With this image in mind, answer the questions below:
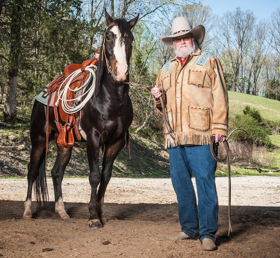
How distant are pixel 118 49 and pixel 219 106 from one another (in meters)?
1.59

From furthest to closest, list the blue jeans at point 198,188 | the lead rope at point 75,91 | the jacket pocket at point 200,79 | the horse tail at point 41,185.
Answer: the horse tail at point 41,185 → the lead rope at point 75,91 → the jacket pocket at point 200,79 → the blue jeans at point 198,188

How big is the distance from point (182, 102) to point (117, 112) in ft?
4.45

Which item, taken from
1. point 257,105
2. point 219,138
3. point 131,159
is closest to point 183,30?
point 219,138

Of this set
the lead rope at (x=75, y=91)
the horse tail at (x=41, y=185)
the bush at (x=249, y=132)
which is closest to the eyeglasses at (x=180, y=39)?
the lead rope at (x=75, y=91)

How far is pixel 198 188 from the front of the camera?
4129 millimetres

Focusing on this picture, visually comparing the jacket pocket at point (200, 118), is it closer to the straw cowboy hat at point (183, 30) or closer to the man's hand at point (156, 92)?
the man's hand at point (156, 92)

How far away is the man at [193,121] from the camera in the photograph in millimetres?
4055

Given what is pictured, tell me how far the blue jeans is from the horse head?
1.25m

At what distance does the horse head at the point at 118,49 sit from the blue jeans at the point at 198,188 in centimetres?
125

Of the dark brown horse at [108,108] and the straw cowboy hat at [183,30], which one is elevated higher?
the straw cowboy hat at [183,30]

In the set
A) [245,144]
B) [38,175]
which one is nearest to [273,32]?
[245,144]

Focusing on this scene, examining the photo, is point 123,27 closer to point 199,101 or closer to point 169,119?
point 169,119

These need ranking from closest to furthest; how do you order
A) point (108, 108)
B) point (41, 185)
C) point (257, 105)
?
point (108, 108) < point (41, 185) < point (257, 105)

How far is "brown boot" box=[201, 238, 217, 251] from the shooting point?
3.84 meters
